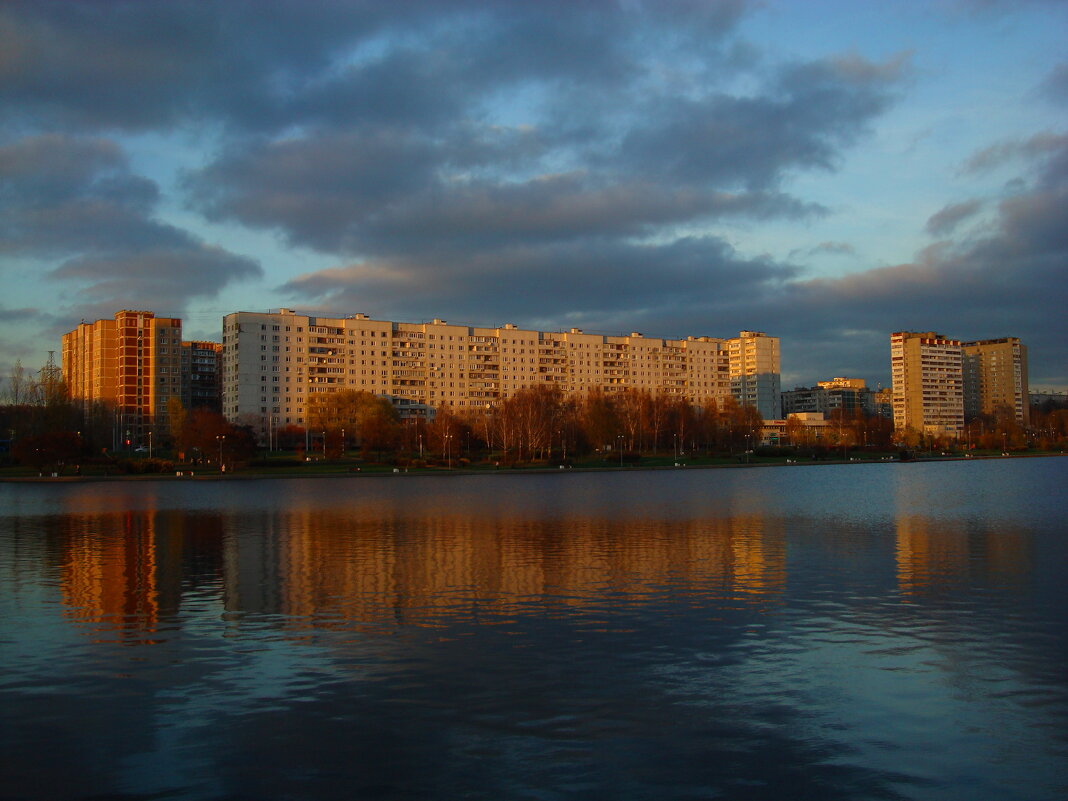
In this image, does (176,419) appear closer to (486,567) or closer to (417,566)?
(417,566)

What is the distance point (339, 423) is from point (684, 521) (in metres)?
103

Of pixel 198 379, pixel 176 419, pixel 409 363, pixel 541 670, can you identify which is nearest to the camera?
pixel 541 670

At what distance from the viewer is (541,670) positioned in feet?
40.8

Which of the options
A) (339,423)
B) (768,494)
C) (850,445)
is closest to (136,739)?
(768,494)

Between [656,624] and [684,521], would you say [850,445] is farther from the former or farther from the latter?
[656,624]

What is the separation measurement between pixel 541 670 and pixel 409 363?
521 feet

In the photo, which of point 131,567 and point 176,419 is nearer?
point 131,567

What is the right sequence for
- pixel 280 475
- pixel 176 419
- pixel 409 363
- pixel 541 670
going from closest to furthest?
pixel 541 670 < pixel 280 475 < pixel 176 419 < pixel 409 363

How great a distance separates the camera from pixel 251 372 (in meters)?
154

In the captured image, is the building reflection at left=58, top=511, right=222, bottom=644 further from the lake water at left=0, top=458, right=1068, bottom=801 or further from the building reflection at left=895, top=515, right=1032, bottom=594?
the building reflection at left=895, top=515, right=1032, bottom=594

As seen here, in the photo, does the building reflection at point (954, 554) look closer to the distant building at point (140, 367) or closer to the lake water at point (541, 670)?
the lake water at point (541, 670)

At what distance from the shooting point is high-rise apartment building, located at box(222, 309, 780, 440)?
156 meters

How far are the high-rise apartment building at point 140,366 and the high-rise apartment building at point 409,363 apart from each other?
32.9m

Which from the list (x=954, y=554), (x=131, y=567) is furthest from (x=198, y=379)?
(x=954, y=554)
